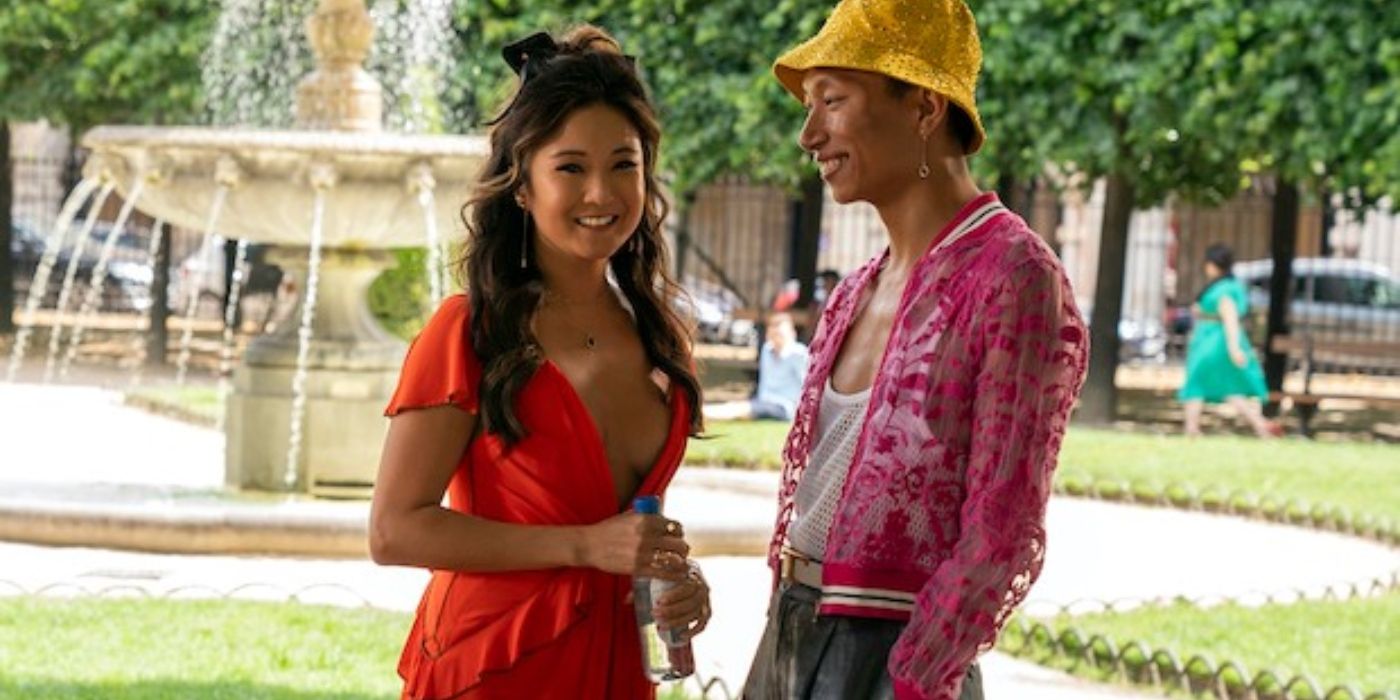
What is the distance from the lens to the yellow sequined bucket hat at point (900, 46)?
364cm

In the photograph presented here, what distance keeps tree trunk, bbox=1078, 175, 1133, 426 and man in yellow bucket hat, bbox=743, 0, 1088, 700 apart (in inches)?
719

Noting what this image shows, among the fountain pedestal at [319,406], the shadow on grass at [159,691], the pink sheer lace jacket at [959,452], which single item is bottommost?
the shadow on grass at [159,691]

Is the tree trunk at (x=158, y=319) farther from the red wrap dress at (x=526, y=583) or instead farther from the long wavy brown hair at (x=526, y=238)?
the red wrap dress at (x=526, y=583)

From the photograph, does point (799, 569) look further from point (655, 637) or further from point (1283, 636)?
point (1283, 636)

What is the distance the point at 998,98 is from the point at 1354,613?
1129cm

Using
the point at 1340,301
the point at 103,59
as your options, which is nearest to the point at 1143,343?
the point at 1340,301

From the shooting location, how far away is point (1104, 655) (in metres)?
8.20

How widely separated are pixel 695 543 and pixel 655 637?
6.68m

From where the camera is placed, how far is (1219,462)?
1580cm

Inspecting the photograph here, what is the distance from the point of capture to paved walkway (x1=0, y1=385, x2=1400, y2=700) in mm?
9039

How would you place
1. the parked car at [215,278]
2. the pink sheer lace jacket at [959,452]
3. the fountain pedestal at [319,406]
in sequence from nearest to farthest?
the pink sheer lace jacket at [959,452] → the fountain pedestal at [319,406] → the parked car at [215,278]

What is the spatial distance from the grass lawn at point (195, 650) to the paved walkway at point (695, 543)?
0.46 metres

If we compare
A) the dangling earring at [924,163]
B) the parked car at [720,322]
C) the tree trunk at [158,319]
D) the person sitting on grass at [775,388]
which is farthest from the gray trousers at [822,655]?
the parked car at [720,322]

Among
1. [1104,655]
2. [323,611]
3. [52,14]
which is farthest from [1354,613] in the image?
[52,14]
